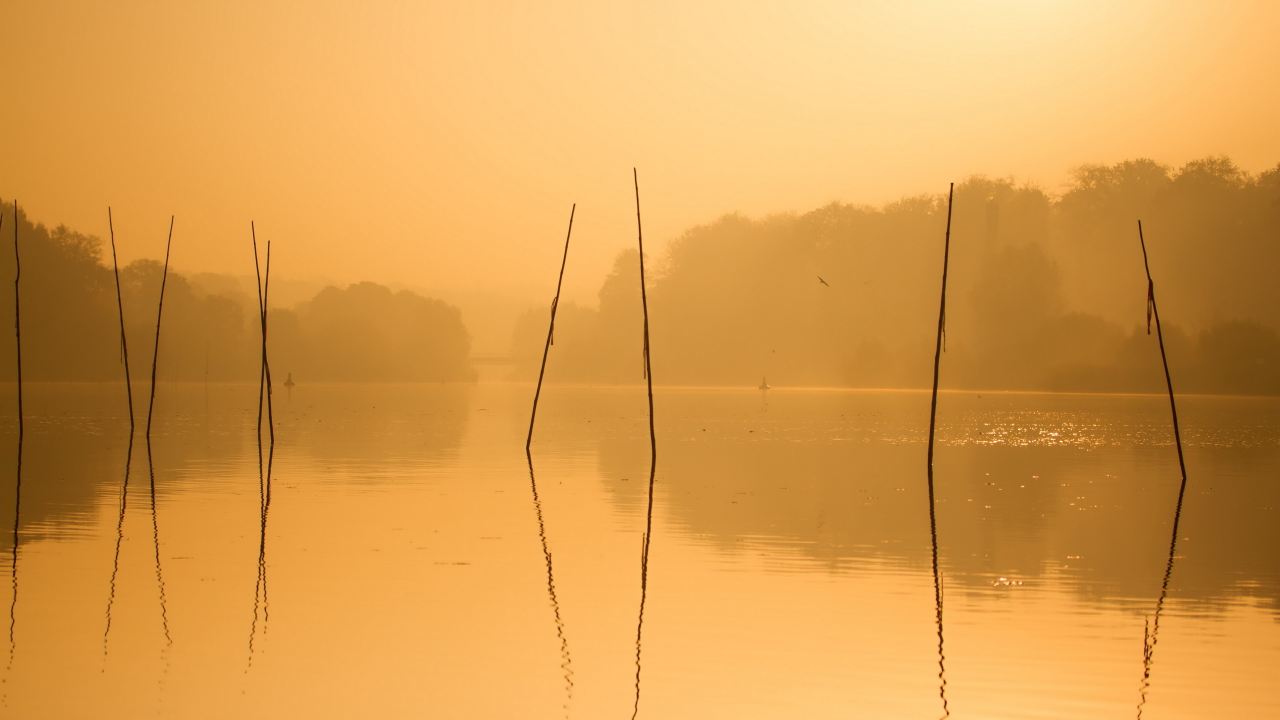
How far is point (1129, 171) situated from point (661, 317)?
147ft

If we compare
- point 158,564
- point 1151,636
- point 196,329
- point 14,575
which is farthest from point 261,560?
point 196,329

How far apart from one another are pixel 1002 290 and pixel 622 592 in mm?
73644

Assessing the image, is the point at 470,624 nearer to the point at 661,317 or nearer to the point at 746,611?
the point at 746,611

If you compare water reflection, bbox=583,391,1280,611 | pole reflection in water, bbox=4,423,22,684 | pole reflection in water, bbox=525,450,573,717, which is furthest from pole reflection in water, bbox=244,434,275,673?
water reflection, bbox=583,391,1280,611

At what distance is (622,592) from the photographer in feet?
31.5

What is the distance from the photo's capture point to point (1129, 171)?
7894 centimetres

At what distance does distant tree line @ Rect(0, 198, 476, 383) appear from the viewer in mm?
74938

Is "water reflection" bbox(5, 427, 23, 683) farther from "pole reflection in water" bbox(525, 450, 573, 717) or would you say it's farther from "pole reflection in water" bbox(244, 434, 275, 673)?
"pole reflection in water" bbox(525, 450, 573, 717)

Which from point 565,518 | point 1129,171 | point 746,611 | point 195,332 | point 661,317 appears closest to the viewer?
point 746,611

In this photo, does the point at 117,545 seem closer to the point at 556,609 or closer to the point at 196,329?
the point at 556,609

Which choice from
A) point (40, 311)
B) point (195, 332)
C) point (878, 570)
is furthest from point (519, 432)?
point (195, 332)

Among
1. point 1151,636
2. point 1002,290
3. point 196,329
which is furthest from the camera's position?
point 196,329

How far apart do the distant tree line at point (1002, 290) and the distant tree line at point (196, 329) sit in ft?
88.4

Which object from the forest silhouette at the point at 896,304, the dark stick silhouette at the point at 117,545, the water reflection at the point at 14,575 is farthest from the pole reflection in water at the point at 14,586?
the forest silhouette at the point at 896,304
